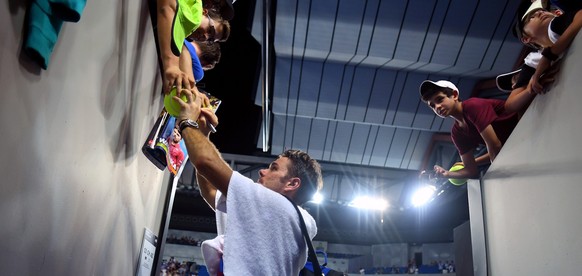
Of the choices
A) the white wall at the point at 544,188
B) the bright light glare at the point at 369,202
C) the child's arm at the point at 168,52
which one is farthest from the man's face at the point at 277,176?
the bright light glare at the point at 369,202

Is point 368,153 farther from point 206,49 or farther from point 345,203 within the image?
point 206,49

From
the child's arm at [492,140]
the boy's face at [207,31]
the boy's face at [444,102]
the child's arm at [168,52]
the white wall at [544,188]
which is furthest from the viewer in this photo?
the boy's face at [444,102]

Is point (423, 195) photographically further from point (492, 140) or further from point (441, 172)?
point (492, 140)

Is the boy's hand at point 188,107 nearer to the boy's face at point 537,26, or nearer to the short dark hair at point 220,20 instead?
the short dark hair at point 220,20

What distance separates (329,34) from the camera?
627 centimetres

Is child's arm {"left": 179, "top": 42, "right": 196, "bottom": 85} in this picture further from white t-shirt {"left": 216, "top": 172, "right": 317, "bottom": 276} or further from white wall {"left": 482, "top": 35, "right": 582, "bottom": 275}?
white wall {"left": 482, "top": 35, "right": 582, "bottom": 275}

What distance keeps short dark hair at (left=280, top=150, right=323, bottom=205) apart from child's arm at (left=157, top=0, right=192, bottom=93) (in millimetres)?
697

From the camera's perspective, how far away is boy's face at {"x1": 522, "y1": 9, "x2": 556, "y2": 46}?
202cm

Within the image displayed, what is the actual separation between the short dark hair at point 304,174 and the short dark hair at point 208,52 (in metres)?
0.66

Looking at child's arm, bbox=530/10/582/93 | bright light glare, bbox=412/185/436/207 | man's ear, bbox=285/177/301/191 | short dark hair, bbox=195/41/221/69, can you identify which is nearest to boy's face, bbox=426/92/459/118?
child's arm, bbox=530/10/582/93

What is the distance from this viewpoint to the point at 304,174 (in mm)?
2098

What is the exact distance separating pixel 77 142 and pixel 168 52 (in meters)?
0.53

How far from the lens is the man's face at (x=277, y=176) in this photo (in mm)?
2072

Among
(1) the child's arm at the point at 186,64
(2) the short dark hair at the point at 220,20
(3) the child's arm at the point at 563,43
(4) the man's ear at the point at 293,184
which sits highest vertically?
(2) the short dark hair at the point at 220,20
